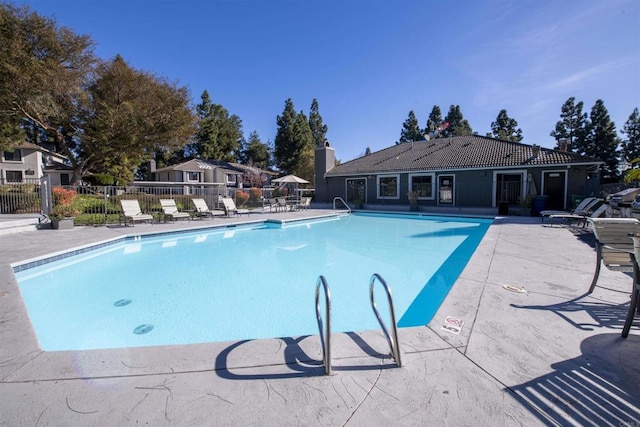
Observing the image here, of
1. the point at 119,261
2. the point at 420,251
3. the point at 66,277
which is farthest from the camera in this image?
the point at 420,251

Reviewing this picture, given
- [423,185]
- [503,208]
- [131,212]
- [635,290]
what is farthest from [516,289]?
[423,185]

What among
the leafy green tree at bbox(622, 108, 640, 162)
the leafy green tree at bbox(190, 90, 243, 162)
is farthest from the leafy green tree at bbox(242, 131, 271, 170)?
the leafy green tree at bbox(622, 108, 640, 162)

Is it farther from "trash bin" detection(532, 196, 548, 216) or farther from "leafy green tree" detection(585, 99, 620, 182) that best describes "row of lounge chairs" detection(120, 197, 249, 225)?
"leafy green tree" detection(585, 99, 620, 182)

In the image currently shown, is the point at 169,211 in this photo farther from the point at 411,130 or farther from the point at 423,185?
the point at 411,130

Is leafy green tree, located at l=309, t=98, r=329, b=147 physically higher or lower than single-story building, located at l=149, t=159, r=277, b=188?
higher

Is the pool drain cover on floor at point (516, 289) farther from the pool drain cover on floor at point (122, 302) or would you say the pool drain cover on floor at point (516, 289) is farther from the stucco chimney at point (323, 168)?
the stucco chimney at point (323, 168)

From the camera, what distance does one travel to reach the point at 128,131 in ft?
58.4

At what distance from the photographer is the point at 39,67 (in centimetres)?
1438

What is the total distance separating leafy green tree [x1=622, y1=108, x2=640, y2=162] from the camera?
1439 inches

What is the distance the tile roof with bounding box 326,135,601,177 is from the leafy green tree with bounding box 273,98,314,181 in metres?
15.8

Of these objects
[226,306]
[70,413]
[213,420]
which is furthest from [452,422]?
[226,306]

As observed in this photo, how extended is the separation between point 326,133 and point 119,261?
44330 mm

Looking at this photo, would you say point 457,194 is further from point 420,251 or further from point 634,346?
point 634,346

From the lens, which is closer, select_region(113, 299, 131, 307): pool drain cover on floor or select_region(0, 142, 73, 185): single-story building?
select_region(113, 299, 131, 307): pool drain cover on floor
